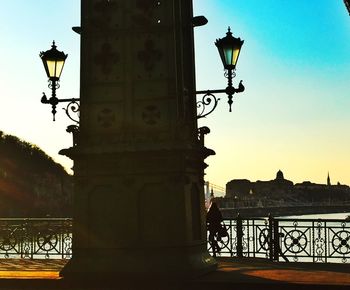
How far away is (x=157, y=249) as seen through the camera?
37.3ft

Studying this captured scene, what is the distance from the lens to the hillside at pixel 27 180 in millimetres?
70875

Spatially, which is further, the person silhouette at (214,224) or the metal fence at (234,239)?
the person silhouette at (214,224)

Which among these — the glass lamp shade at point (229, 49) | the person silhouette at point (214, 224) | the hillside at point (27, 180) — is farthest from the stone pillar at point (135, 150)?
the hillside at point (27, 180)

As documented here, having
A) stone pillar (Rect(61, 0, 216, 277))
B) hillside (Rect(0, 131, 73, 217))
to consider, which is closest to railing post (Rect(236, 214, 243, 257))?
stone pillar (Rect(61, 0, 216, 277))

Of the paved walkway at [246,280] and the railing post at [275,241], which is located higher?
the railing post at [275,241]

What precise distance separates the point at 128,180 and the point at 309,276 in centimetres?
340

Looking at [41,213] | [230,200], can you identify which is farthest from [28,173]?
[230,200]

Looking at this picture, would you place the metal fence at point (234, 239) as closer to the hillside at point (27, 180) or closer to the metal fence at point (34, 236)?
the metal fence at point (34, 236)

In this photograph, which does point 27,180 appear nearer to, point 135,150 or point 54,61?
point 54,61

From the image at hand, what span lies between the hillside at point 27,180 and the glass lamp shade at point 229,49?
5935 cm

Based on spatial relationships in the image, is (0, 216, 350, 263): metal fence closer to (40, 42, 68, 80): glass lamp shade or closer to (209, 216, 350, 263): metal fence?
(209, 216, 350, 263): metal fence

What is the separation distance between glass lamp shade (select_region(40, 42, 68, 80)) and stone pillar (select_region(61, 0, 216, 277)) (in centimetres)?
107

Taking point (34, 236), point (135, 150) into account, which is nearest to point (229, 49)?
point (135, 150)

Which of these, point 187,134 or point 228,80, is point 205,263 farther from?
point 228,80
